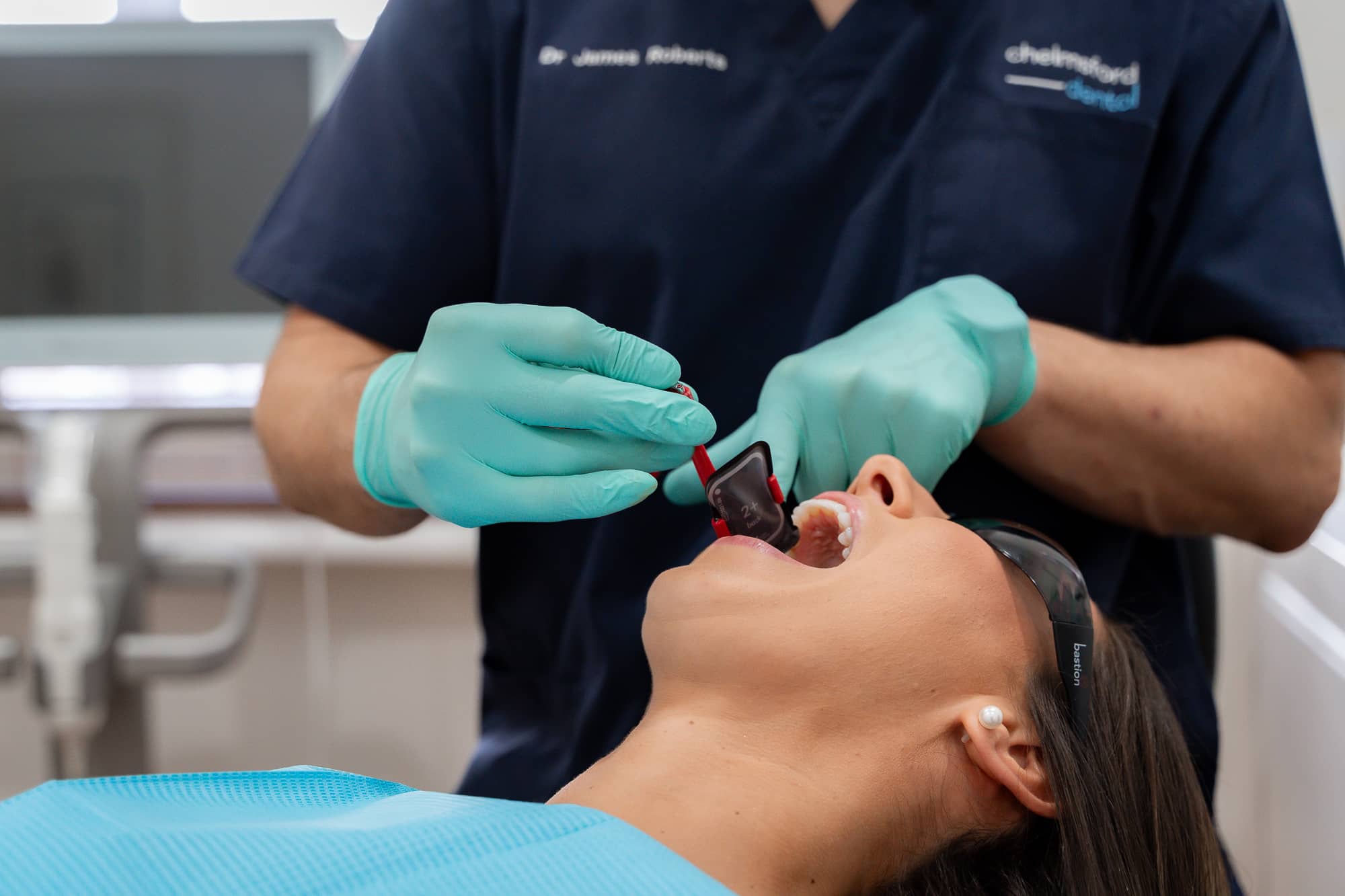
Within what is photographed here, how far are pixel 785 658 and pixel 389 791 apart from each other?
32 cm

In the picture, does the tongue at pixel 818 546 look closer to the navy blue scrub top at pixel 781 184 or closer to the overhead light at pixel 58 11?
the navy blue scrub top at pixel 781 184

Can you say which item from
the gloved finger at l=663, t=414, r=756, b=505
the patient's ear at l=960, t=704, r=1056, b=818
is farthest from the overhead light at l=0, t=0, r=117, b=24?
the patient's ear at l=960, t=704, r=1056, b=818

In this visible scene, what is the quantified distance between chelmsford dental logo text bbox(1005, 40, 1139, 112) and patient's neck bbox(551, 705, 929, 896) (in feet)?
2.11

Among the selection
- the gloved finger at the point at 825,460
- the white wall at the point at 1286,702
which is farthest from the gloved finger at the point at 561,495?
the white wall at the point at 1286,702

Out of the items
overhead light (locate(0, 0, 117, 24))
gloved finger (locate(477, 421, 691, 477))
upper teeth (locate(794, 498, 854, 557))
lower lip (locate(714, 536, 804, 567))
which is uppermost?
overhead light (locate(0, 0, 117, 24))

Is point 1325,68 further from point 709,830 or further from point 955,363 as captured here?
point 709,830

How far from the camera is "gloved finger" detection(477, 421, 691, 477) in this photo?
0.85 metres

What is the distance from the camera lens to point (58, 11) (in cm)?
219

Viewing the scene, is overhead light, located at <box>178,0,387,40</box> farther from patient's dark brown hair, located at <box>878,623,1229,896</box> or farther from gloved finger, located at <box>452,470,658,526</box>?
patient's dark brown hair, located at <box>878,623,1229,896</box>

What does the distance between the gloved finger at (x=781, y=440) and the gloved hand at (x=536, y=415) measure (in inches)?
5.0

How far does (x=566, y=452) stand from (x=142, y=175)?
1.49m

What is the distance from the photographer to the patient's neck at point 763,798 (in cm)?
78

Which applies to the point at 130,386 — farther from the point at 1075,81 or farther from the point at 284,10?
the point at 1075,81

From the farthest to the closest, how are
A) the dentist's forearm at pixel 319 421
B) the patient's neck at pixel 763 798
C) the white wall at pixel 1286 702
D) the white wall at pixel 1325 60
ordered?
the white wall at pixel 1325 60 < the white wall at pixel 1286 702 < the dentist's forearm at pixel 319 421 < the patient's neck at pixel 763 798
